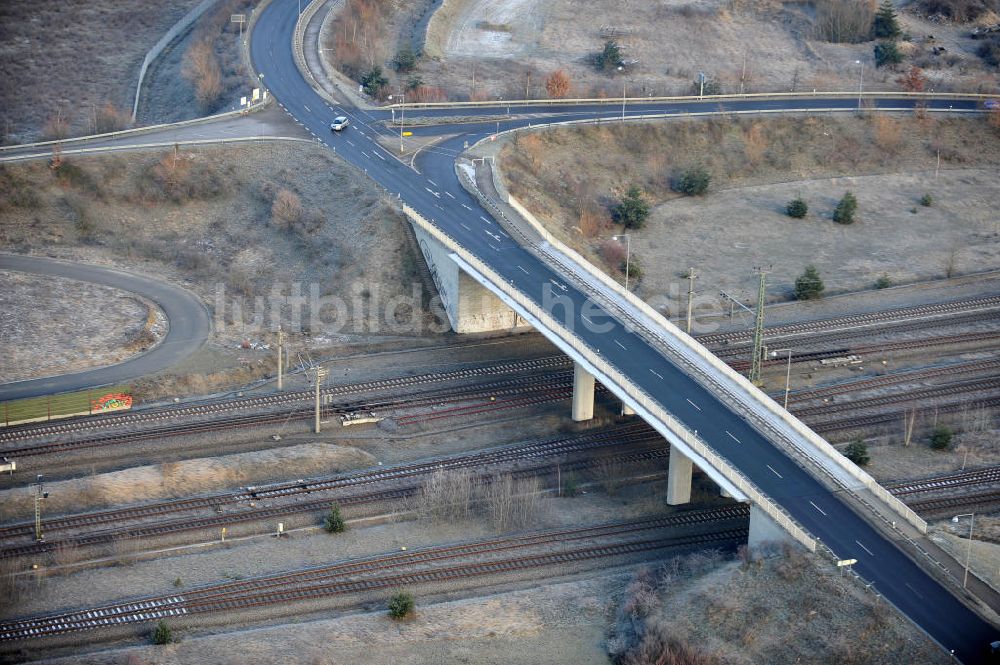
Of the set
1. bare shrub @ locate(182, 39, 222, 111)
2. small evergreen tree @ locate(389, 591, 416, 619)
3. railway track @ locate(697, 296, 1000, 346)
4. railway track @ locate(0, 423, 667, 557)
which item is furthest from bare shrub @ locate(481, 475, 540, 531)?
bare shrub @ locate(182, 39, 222, 111)

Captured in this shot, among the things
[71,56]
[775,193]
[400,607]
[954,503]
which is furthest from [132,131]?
[954,503]

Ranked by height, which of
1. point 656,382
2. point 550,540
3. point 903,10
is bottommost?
point 550,540

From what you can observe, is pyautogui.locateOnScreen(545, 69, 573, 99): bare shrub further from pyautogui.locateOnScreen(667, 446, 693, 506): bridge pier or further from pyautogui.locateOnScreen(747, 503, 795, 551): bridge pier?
pyautogui.locateOnScreen(747, 503, 795, 551): bridge pier

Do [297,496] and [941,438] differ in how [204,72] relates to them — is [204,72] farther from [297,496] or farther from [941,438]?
[941,438]

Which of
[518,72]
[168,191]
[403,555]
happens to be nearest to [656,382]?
[403,555]

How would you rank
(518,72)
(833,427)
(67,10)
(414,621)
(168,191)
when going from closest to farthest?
(414,621) < (833,427) < (168,191) < (518,72) < (67,10)

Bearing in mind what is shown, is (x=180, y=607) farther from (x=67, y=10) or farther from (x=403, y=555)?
(x=67, y=10)

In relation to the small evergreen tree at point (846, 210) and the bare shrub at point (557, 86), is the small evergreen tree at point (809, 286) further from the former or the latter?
the bare shrub at point (557, 86)
